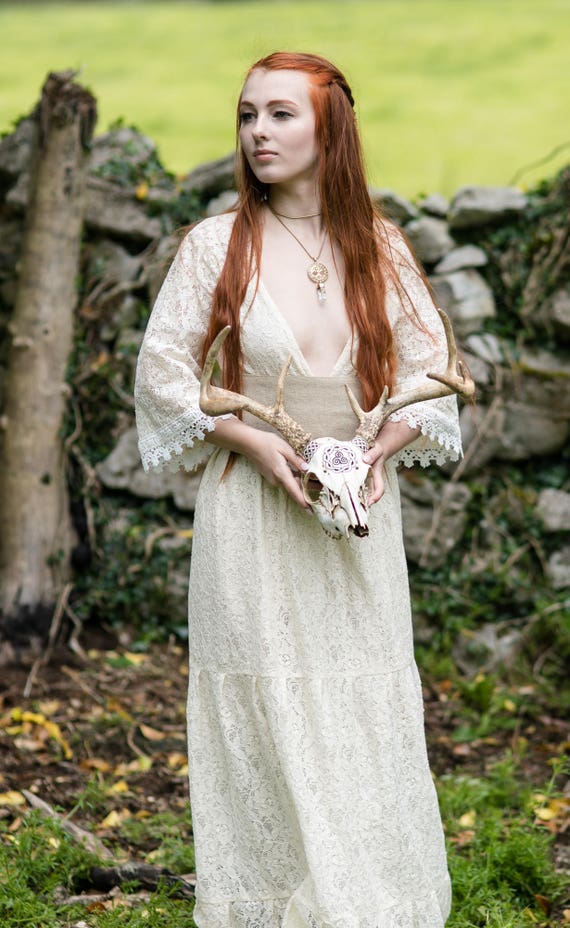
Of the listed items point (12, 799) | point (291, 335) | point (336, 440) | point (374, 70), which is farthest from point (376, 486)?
point (374, 70)

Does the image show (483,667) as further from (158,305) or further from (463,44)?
(463,44)

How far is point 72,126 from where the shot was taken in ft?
17.1

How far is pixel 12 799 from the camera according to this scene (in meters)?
4.00

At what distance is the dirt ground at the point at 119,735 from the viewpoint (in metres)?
4.24

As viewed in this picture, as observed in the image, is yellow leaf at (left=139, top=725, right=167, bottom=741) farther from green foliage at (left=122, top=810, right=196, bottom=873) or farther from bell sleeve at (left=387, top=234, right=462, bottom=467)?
bell sleeve at (left=387, top=234, right=462, bottom=467)

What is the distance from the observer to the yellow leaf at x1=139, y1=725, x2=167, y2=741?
15.5 ft

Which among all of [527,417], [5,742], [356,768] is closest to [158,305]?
[356,768]

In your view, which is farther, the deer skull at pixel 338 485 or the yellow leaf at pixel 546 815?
the yellow leaf at pixel 546 815

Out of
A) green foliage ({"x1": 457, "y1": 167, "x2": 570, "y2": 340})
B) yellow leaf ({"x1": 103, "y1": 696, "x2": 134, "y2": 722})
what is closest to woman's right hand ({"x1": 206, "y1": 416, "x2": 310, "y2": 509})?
yellow leaf ({"x1": 103, "y1": 696, "x2": 134, "y2": 722})

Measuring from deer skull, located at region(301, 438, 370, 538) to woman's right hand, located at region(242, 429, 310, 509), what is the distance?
0.08 ft

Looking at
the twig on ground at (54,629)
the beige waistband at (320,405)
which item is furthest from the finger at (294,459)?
the twig on ground at (54,629)

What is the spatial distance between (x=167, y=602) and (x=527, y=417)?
197cm

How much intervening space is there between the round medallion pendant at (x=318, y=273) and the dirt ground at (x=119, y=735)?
2114 mm

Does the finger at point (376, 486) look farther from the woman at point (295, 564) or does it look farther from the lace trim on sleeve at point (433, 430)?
the lace trim on sleeve at point (433, 430)
